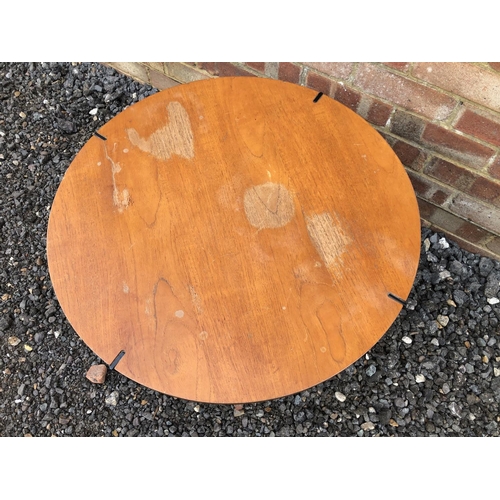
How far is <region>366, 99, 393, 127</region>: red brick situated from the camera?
64.9 inches

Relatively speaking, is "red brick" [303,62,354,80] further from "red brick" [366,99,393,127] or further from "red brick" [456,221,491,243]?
"red brick" [456,221,491,243]

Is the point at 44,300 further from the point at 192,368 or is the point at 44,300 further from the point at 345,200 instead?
the point at 345,200

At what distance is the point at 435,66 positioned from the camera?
4.68 ft

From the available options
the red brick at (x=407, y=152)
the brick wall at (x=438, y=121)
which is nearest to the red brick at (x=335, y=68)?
the brick wall at (x=438, y=121)

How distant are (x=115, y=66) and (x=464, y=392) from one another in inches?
93.2

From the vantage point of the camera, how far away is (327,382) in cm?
180

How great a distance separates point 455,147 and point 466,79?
28 centimetres

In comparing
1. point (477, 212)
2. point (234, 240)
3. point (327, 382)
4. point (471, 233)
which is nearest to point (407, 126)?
point (477, 212)

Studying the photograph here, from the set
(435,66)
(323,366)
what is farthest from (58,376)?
(435,66)

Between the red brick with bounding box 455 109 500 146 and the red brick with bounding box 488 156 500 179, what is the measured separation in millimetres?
77

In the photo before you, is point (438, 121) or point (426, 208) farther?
point (426, 208)

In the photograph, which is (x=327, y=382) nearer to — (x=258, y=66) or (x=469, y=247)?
(x=469, y=247)

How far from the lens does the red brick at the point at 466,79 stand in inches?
53.6

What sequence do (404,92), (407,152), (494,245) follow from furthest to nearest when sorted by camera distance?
(494,245) → (407,152) → (404,92)
